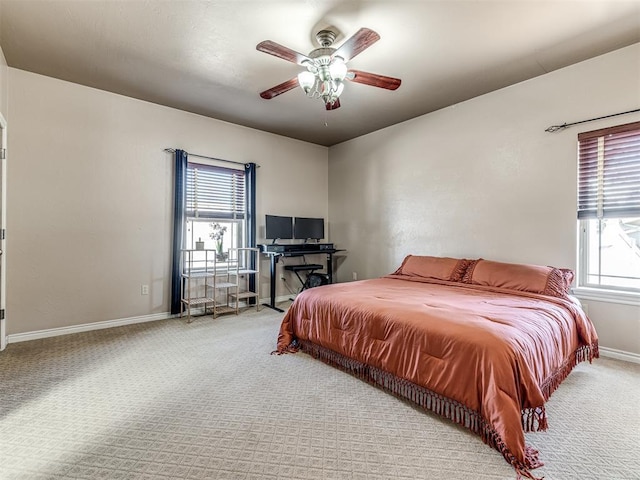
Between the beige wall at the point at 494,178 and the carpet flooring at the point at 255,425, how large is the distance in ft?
4.17

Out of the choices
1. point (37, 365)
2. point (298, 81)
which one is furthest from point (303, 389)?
point (298, 81)

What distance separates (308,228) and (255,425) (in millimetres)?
3612

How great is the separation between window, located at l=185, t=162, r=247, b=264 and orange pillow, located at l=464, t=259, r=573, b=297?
125 inches

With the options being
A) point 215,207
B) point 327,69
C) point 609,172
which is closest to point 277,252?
point 215,207

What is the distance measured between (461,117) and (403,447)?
11.7 ft

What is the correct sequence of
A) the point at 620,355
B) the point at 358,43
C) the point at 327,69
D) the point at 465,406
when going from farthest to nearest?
the point at 620,355 → the point at 327,69 → the point at 358,43 → the point at 465,406

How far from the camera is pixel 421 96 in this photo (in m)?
3.57

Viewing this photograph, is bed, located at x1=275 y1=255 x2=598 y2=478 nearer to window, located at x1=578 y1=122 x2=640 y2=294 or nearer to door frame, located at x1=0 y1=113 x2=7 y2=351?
window, located at x1=578 y1=122 x2=640 y2=294

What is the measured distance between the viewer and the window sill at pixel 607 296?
259 centimetres

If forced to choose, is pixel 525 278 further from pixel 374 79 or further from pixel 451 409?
pixel 374 79

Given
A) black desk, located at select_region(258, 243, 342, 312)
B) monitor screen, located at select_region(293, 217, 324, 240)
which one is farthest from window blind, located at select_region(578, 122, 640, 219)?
monitor screen, located at select_region(293, 217, 324, 240)

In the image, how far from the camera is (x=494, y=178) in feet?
11.3

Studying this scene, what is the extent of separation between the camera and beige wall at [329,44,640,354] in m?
2.75

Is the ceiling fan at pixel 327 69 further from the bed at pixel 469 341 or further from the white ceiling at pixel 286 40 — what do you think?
the bed at pixel 469 341
